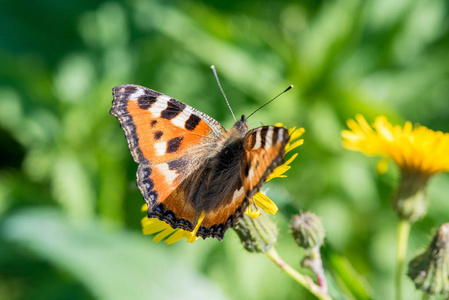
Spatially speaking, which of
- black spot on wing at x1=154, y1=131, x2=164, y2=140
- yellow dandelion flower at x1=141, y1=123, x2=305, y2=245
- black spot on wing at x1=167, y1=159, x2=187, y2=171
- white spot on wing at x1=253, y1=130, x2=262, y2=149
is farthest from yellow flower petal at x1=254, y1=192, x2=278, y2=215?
black spot on wing at x1=154, y1=131, x2=164, y2=140

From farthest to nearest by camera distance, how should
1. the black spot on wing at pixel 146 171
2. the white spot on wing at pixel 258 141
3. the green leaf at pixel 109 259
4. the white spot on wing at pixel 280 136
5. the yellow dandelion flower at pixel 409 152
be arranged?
the green leaf at pixel 109 259 < the yellow dandelion flower at pixel 409 152 < the black spot on wing at pixel 146 171 < the white spot on wing at pixel 258 141 < the white spot on wing at pixel 280 136

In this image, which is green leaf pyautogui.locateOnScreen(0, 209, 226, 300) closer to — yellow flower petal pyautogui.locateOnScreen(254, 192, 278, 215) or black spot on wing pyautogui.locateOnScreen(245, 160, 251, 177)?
yellow flower petal pyautogui.locateOnScreen(254, 192, 278, 215)

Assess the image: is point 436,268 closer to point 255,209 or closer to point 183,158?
point 255,209

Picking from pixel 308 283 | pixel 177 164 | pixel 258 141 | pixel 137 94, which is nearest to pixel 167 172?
pixel 177 164

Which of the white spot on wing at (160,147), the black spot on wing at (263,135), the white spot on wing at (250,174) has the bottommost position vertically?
the white spot on wing at (160,147)

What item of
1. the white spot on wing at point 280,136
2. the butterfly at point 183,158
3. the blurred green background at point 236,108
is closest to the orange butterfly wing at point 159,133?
the butterfly at point 183,158

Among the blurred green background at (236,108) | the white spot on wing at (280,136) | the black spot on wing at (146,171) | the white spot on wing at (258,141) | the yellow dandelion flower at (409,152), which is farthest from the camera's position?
the blurred green background at (236,108)

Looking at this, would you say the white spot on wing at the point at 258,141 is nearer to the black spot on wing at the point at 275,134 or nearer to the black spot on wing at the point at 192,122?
the black spot on wing at the point at 275,134
